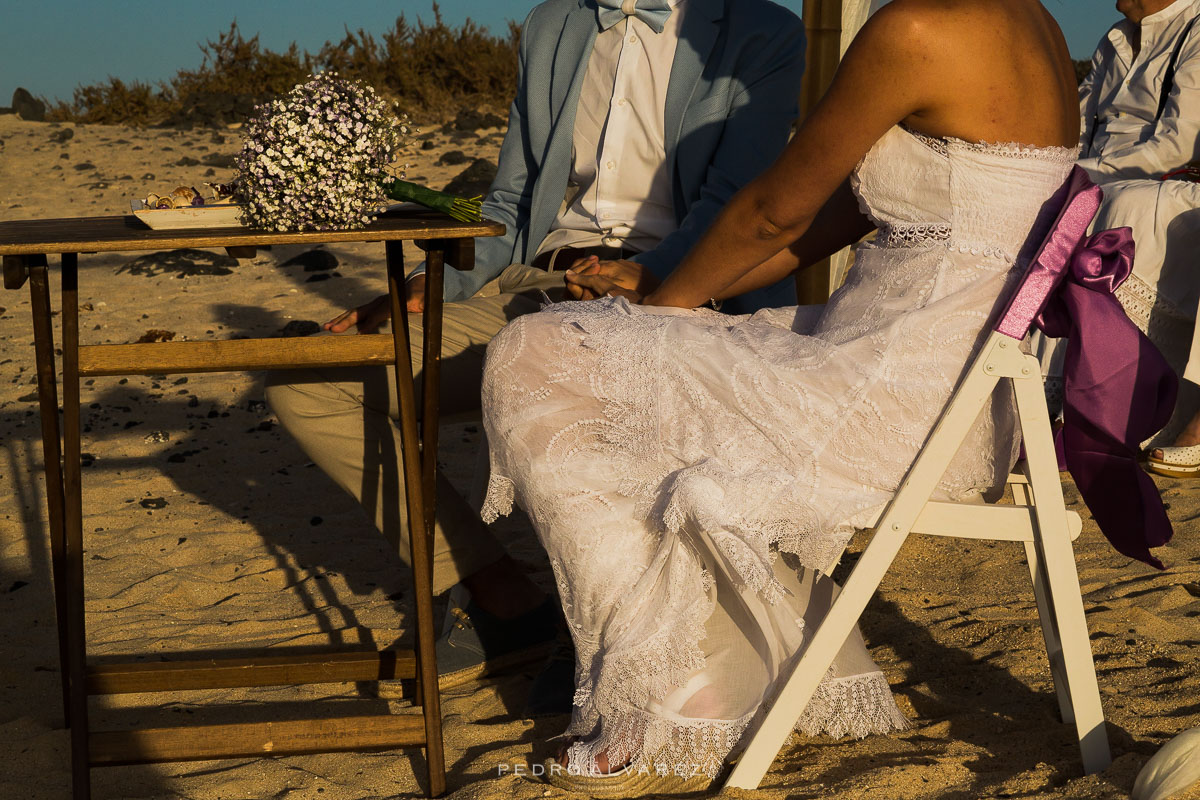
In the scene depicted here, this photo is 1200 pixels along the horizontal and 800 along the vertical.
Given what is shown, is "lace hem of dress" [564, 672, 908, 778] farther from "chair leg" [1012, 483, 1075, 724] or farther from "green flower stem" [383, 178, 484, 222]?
"green flower stem" [383, 178, 484, 222]

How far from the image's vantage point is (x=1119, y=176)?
611cm

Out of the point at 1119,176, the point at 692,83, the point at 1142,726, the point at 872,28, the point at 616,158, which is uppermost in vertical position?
the point at 872,28

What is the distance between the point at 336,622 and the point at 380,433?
890mm

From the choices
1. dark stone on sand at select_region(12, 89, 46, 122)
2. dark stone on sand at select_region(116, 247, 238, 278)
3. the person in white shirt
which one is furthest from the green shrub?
the person in white shirt

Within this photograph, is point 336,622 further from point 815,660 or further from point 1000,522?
point 1000,522

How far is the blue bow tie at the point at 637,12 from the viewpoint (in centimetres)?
359

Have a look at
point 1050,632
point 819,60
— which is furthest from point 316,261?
point 1050,632

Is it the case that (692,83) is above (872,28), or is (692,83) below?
below

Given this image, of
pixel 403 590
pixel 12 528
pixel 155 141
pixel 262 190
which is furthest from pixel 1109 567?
pixel 155 141

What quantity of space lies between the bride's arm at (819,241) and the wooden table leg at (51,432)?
154 centimetres

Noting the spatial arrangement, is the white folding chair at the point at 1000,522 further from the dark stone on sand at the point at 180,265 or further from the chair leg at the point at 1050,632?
the dark stone on sand at the point at 180,265

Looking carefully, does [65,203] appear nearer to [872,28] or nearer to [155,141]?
[155,141]

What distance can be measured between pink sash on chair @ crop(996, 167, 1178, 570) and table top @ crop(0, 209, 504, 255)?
3.77ft

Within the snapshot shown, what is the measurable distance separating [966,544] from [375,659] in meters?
2.23
